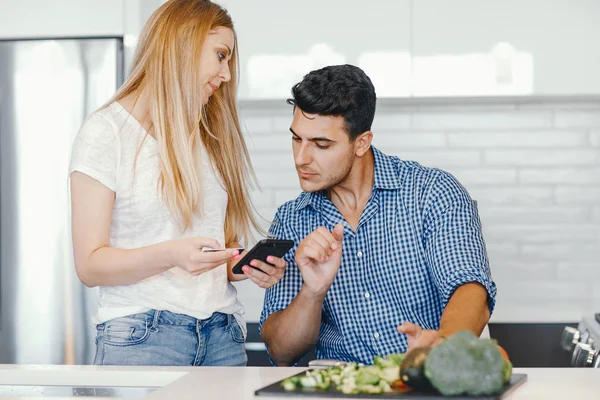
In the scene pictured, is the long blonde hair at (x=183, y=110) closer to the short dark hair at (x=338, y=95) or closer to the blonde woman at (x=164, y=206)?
the blonde woman at (x=164, y=206)

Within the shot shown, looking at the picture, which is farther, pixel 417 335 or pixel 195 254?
pixel 195 254

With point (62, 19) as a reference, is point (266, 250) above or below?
below

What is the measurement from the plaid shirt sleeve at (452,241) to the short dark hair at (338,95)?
0.91ft

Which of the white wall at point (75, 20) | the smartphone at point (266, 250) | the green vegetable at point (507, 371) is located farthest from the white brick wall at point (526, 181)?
the green vegetable at point (507, 371)

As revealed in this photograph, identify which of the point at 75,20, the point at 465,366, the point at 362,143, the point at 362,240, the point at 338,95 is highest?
the point at 75,20

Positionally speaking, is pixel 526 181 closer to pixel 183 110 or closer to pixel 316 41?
pixel 316 41

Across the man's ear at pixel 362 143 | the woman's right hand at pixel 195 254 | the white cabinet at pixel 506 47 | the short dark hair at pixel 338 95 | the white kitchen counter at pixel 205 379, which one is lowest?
the white kitchen counter at pixel 205 379

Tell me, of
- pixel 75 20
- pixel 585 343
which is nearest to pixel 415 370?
pixel 585 343

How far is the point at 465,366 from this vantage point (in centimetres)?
139

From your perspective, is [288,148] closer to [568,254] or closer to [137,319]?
[568,254]

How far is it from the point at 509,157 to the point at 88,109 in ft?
5.71

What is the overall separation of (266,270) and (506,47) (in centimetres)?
159

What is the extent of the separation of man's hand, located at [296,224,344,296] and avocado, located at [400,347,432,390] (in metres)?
0.55

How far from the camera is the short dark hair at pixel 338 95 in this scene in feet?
7.58
